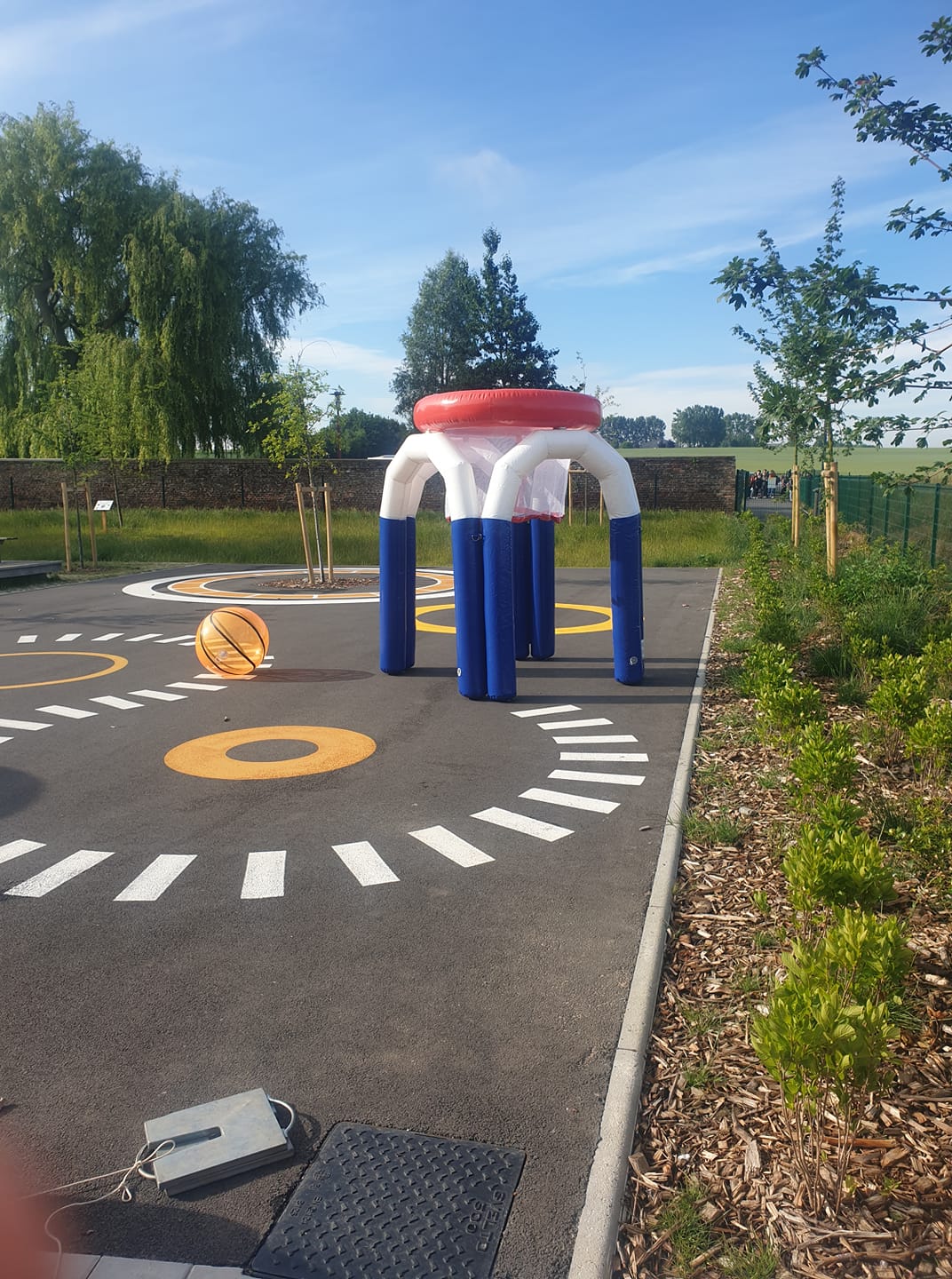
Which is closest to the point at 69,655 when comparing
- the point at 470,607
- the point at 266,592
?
the point at 470,607

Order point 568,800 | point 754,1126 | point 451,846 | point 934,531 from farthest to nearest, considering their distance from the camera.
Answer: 1. point 934,531
2. point 568,800
3. point 451,846
4. point 754,1126

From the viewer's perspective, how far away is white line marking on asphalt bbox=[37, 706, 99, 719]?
9711mm

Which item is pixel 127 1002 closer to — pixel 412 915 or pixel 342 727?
pixel 412 915

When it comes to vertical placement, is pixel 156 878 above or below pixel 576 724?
below

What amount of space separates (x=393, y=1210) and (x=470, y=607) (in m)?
7.28

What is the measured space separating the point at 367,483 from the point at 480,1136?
3499 centimetres

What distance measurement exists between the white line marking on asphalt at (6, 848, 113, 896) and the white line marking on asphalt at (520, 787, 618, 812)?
2835 mm

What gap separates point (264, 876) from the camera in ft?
18.8

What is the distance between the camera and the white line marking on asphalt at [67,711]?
971 cm

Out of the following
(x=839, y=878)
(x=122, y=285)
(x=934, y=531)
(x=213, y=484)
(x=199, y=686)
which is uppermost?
(x=122, y=285)

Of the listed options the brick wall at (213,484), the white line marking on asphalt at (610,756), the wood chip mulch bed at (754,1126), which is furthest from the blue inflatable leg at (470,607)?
the brick wall at (213,484)

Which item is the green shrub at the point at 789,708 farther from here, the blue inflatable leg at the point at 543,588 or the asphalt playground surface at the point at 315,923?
the blue inflatable leg at the point at 543,588

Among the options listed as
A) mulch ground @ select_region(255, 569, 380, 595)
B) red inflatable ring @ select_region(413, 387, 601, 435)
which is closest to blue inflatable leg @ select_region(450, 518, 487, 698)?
red inflatable ring @ select_region(413, 387, 601, 435)

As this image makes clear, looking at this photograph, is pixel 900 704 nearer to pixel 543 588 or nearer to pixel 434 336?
pixel 543 588
